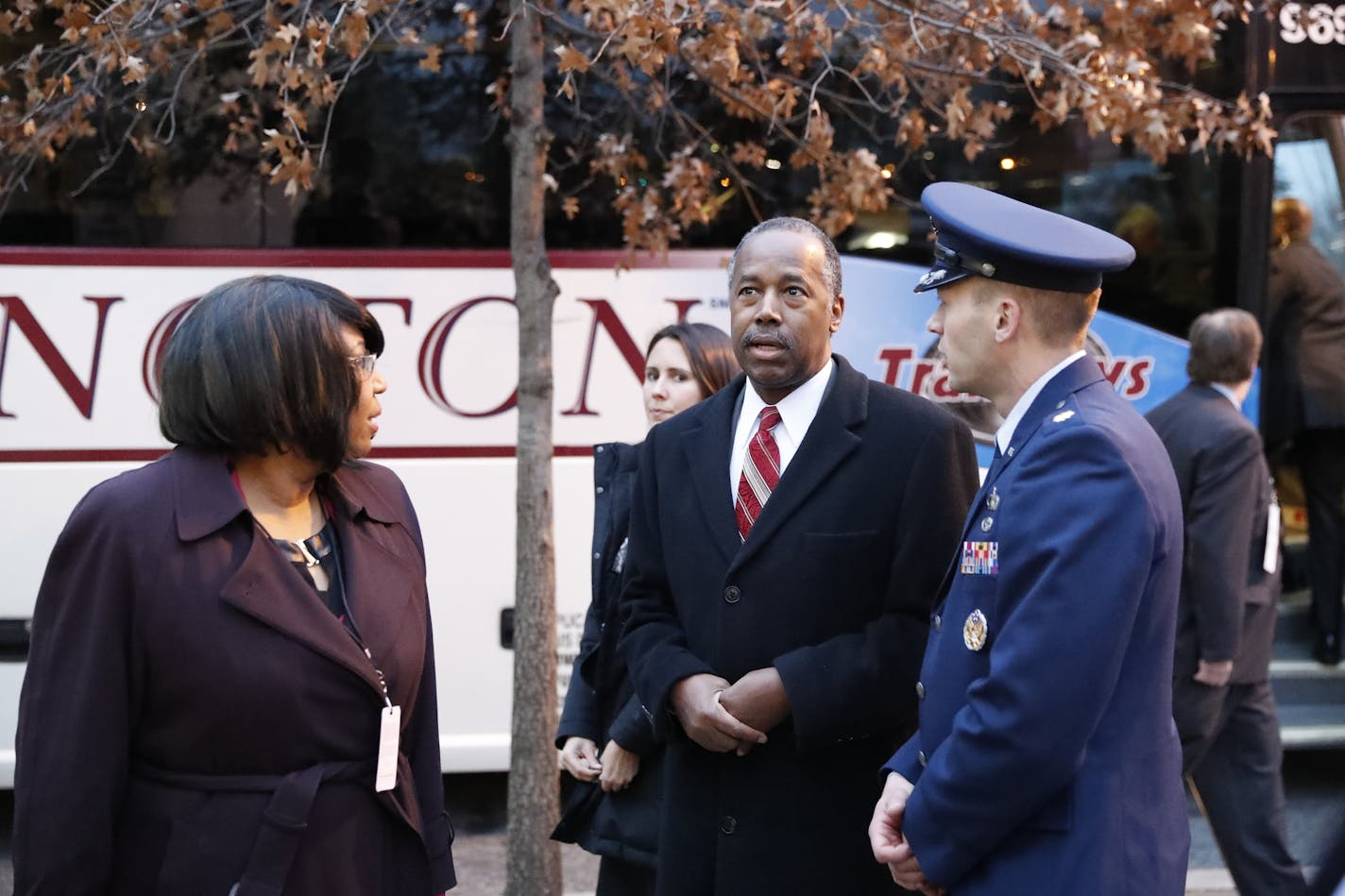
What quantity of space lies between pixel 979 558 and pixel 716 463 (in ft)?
2.57

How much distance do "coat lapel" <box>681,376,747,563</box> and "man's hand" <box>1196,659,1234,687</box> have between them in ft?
7.99

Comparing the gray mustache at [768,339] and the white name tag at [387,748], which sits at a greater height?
the gray mustache at [768,339]

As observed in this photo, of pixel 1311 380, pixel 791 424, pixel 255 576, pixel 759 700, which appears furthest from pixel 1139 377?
pixel 255 576

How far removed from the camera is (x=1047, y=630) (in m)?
2.18

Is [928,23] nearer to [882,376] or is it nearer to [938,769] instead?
[882,376]

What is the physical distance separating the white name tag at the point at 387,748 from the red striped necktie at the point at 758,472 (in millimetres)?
812

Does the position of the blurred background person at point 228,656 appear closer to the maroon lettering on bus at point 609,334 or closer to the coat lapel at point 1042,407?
the coat lapel at point 1042,407

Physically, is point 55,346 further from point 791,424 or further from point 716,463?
point 791,424

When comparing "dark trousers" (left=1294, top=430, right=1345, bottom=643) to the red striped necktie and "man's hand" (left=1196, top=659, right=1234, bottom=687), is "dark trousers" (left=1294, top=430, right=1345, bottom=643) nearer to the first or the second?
"man's hand" (left=1196, top=659, right=1234, bottom=687)

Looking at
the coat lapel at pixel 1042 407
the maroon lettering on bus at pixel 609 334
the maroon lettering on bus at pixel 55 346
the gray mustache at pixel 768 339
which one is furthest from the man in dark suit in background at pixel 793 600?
the maroon lettering on bus at pixel 55 346

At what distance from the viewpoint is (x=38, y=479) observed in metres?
5.53

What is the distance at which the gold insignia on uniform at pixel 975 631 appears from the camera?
233cm

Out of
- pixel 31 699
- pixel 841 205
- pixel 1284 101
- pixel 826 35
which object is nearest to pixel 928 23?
pixel 826 35

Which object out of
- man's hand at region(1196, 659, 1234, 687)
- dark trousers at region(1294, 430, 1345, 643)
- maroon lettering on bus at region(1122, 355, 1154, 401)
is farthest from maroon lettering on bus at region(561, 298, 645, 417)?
dark trousers at region(1294, 430, 1345, 643)
